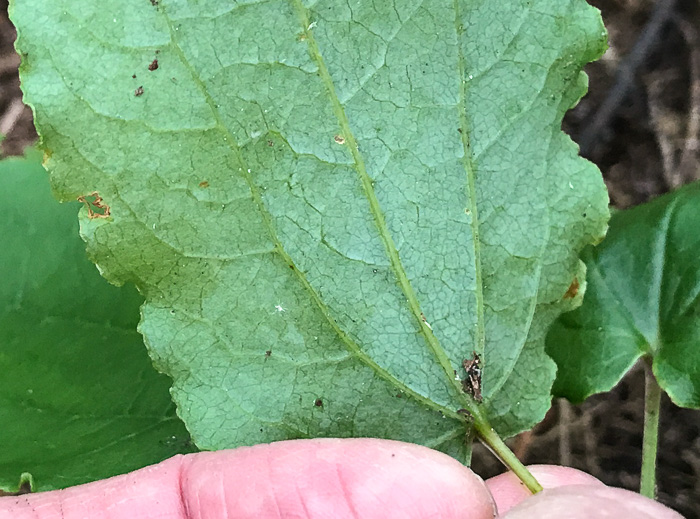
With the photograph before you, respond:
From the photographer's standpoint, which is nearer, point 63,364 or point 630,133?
point 63,364

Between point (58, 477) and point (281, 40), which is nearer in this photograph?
point (281, 40)

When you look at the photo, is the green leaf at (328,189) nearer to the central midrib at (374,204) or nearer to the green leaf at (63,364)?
the central midrib at (374,204)

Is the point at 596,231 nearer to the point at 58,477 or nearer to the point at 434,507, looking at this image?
the point at 434,507

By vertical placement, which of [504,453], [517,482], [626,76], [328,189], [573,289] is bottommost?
[517,482]

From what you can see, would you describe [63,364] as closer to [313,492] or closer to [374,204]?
[313,492]

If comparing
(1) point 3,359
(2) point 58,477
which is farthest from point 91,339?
(2) point 58,477

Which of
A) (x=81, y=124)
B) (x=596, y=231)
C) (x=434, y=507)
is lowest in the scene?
(x=434, y=507)

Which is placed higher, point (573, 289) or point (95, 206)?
point (95, 206)

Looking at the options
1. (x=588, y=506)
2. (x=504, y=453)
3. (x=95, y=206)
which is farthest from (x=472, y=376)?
(x=95, y=206)
